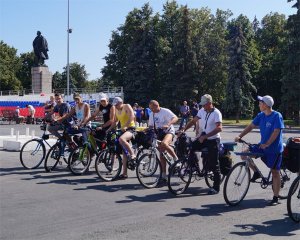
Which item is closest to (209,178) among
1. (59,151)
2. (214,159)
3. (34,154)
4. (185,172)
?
(214,159)

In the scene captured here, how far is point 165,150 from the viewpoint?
10023 millimetres

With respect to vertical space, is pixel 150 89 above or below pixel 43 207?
above

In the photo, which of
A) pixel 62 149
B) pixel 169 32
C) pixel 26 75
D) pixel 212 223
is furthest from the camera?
pixel 26 75

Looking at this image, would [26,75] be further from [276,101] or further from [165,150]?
[165,150]

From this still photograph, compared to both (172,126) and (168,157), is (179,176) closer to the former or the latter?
(168,157)

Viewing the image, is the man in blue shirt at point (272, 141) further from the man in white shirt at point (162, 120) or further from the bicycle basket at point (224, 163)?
the man in white shirt at point (162, 120)

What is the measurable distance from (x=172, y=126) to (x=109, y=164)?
5.35ft

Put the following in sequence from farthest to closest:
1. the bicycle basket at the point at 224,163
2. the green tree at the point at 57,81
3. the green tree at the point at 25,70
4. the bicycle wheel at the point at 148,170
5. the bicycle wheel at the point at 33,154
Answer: the green tree at the point at 57,81 → the green tree at the point at 25,70 → the bicycle wheel at the point at 33,154 → the bicycle wheel at the point at 148,170 → the bicycle basket at the point at 224,163

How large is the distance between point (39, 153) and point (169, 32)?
53.7m

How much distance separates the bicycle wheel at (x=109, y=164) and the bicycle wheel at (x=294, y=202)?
4.35 metres

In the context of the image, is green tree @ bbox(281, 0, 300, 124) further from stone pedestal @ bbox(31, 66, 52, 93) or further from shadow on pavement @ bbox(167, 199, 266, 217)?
shadow on pavement @ bbox(167, 199, 266, 217)

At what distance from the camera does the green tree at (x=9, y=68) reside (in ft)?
261

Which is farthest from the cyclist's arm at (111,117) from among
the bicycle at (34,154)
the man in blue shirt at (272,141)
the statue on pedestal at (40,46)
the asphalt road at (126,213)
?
the statue on pedestal at (40,46)

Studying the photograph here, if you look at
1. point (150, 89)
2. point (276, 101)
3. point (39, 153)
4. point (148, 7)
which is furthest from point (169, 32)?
point (39, 153)
